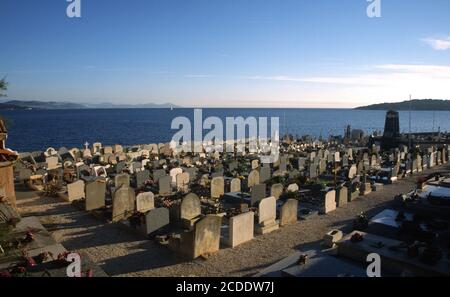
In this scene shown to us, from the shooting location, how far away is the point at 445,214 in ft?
41.3

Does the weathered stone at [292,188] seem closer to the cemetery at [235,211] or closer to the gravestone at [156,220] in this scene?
the cemetery at [235,211]

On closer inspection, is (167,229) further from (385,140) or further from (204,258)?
(385,140)

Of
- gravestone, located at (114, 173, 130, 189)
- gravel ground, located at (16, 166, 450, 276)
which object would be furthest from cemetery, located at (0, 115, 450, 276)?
gravel ground, located at (16, 166, 450, 276)

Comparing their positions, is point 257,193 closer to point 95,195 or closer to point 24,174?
point 95,195

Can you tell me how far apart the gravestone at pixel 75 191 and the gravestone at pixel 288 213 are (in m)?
8.12

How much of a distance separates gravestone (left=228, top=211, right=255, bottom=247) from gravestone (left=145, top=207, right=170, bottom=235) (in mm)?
2166

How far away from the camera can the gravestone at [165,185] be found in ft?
51.3

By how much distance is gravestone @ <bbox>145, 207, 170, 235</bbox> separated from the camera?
34.7ft

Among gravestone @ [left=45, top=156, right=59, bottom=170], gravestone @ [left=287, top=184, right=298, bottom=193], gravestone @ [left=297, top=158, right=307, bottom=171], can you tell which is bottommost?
gravestone @ [left=287, top=184, right=298, bottom=193]

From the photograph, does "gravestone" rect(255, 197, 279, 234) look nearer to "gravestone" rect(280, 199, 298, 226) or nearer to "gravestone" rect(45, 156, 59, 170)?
"gravestone" rect(280, 199, 298, 226)

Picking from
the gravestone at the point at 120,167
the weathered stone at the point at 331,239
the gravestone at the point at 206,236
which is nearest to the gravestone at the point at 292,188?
the weathered stone at the point at 331,239
